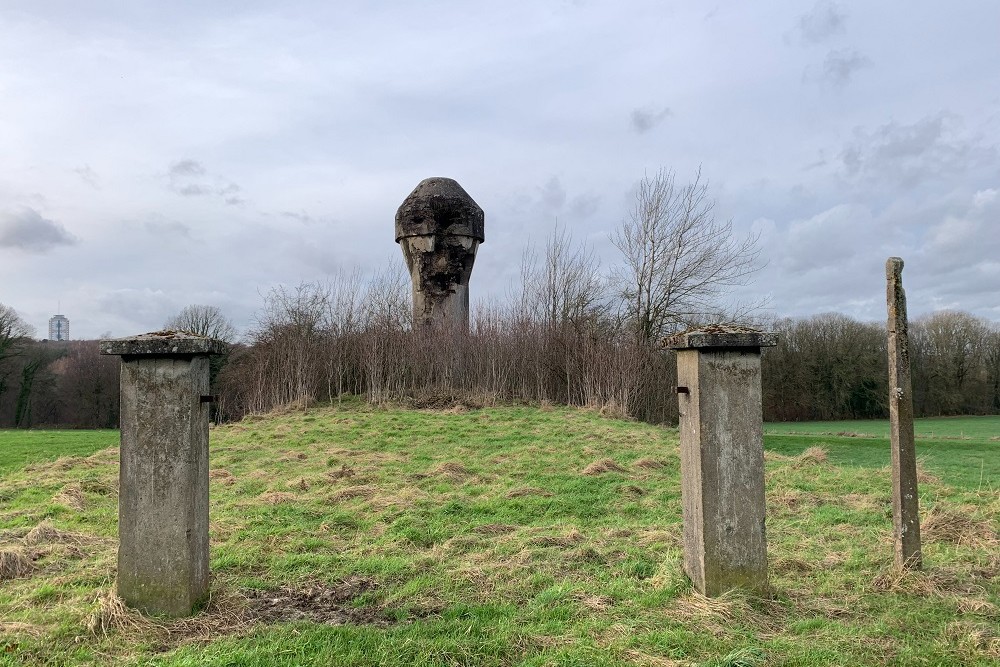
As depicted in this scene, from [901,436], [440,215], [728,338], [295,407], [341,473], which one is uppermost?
[440,215]

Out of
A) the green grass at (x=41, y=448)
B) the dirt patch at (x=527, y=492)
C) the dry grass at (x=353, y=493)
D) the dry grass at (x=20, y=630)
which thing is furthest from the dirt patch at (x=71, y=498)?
the dirt patch at (x=527, y=492)

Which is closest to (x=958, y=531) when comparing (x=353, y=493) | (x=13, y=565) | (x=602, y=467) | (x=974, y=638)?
(x=974, y=638)

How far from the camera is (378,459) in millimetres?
9891

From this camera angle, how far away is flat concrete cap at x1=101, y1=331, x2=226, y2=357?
372 cm

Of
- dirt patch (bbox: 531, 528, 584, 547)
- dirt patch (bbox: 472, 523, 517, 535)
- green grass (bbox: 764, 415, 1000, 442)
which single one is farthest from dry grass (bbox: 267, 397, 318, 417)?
green grass (bbox: 764, 415, 1000, 442)

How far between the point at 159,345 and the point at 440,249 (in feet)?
53.7

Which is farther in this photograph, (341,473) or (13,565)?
(341,473)

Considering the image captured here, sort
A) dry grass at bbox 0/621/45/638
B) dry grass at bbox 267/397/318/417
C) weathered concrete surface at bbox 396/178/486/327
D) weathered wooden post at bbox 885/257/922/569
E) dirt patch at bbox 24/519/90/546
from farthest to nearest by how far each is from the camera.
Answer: weathered concrete surface at bbox 396/178/486/327 → dry grass at bbox 267/397/318/417 → dirt patch at bbox 24/519/90/546 → weathered wooden post at bbox 885/257/922/569 → dry grass at bbox 0/621/45/638

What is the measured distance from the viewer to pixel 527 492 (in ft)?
24.7

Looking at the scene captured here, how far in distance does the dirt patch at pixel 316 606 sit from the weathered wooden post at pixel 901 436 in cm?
347

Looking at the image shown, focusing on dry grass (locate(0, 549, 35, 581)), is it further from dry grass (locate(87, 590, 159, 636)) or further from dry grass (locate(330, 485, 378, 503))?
dry grass (locate(330, 485, 378, 503))

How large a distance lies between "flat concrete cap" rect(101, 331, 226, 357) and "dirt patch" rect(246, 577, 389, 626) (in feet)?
5.31

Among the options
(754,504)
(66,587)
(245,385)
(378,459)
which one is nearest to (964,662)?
(754,504)

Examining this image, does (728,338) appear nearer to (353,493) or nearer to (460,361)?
(353,493)
